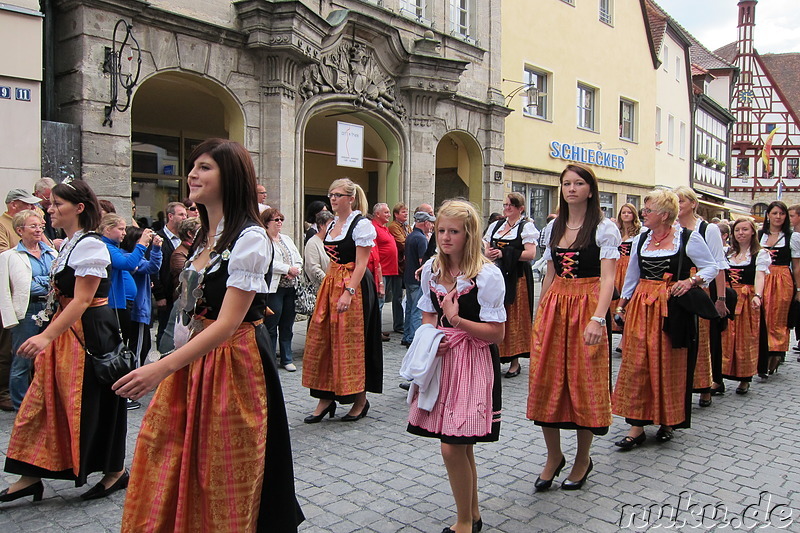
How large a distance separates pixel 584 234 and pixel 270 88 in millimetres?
8607


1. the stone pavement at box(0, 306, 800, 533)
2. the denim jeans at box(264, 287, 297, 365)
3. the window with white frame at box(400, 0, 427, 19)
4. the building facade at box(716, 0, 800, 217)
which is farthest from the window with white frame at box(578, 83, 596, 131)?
the building facade at box(716, 0, 800, 217)

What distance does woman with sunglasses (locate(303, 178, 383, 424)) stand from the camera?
563cm

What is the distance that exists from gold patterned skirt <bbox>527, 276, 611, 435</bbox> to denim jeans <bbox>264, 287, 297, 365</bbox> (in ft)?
12.9

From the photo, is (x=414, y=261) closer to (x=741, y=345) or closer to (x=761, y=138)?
(x=741, y=345)

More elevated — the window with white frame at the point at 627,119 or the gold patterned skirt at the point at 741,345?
the window with white frame at the point at 627,119

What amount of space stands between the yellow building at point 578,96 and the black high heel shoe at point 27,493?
1579 centimetres

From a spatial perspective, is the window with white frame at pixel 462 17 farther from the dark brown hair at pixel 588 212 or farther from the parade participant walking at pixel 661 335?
the dark brown hair at pixel 588 212

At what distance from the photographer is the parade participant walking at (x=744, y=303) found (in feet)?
23.7

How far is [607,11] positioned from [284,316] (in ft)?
63.3

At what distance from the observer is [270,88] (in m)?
11.8

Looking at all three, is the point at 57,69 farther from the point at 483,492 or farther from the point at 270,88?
the point at 483,492

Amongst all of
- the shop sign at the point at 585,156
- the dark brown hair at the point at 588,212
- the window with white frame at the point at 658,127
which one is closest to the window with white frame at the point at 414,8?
the shop sign at the point at 585,156

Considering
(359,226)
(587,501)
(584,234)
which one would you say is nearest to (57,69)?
(359,226)

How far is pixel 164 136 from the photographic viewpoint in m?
15.6
